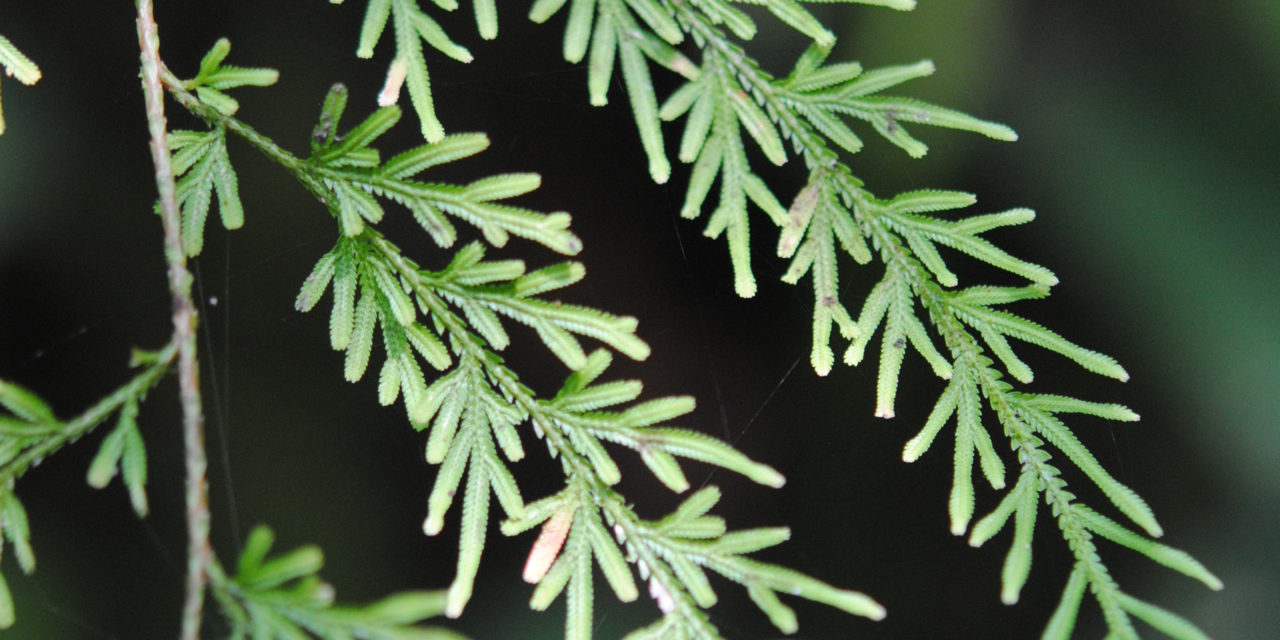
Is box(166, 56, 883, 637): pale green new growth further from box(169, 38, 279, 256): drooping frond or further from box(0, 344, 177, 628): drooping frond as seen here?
box(0, 344, 177, 628): drooping frond

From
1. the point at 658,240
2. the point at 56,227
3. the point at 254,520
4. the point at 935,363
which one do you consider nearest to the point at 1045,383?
the point at 658,240

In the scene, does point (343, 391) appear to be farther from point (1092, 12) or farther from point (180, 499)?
point (1092, 12)

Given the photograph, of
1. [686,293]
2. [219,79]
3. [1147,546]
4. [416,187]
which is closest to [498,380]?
[416,187]

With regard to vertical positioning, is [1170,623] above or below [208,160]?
below

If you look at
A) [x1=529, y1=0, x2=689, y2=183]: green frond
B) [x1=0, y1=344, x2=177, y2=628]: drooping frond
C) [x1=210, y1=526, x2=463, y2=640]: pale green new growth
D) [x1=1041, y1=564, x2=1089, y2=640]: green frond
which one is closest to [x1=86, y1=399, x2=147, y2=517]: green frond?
[x1=0, y1=344, x2=177, y2=628]: drooping frond

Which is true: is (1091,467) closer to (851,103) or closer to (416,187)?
(851,103)
